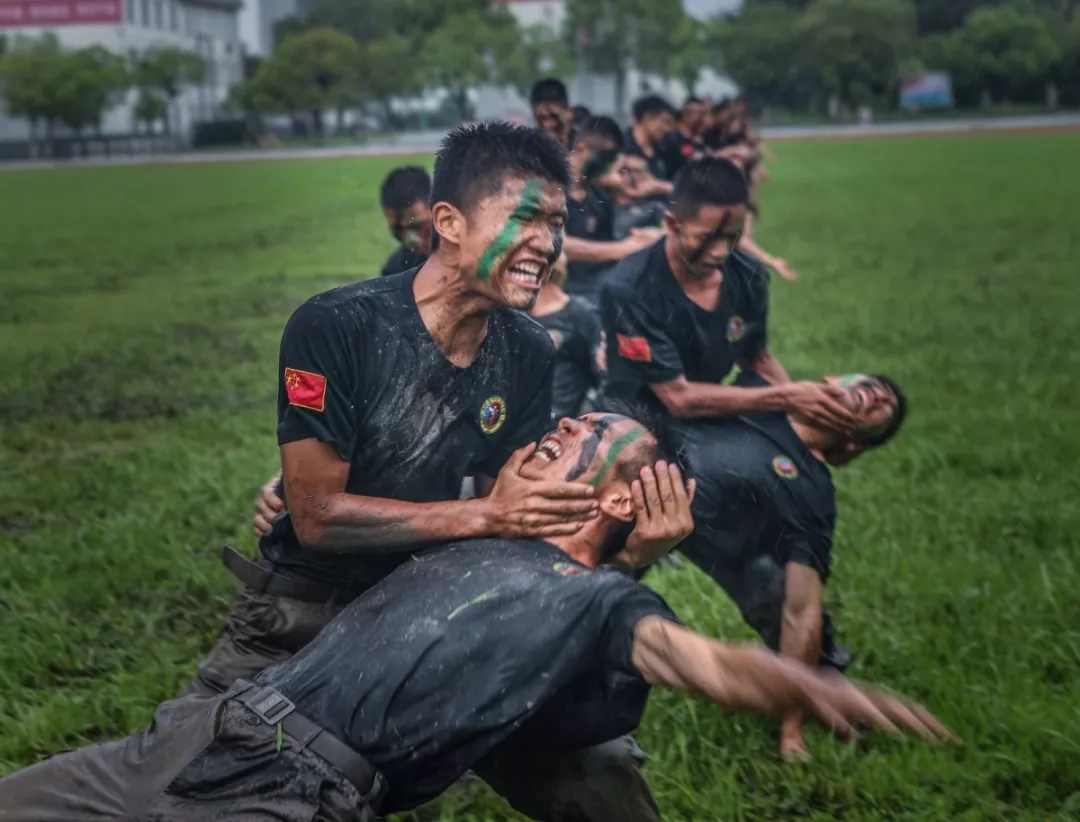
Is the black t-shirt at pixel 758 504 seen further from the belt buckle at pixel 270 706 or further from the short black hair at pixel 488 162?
the belt buckle at pixel 270 706

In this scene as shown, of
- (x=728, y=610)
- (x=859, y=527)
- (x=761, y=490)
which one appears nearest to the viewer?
(x=761, y=490)

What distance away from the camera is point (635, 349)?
4.44 metres

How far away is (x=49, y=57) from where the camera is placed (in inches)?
971

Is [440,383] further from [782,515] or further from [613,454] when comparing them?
[782,515]

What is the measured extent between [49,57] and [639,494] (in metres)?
24.5

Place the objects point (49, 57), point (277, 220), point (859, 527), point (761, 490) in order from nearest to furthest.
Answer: point (761, 490) → point (859, 527) → point (277, 220) → point (49, 57)

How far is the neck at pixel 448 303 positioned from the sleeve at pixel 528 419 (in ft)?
0.65

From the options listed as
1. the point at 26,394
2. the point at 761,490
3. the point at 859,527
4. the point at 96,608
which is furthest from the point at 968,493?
the point at 26,394

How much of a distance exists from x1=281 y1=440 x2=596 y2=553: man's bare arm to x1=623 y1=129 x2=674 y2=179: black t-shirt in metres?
7.50

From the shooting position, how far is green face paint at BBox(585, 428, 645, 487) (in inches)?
106

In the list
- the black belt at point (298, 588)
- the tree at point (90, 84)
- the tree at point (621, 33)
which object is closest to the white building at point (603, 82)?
the tree at point (621, 33)

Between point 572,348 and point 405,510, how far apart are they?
314 cm

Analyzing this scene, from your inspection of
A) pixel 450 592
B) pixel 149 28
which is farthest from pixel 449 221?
pixel 149 28

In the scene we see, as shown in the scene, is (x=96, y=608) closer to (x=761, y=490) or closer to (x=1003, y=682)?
(x=761, y=490)
